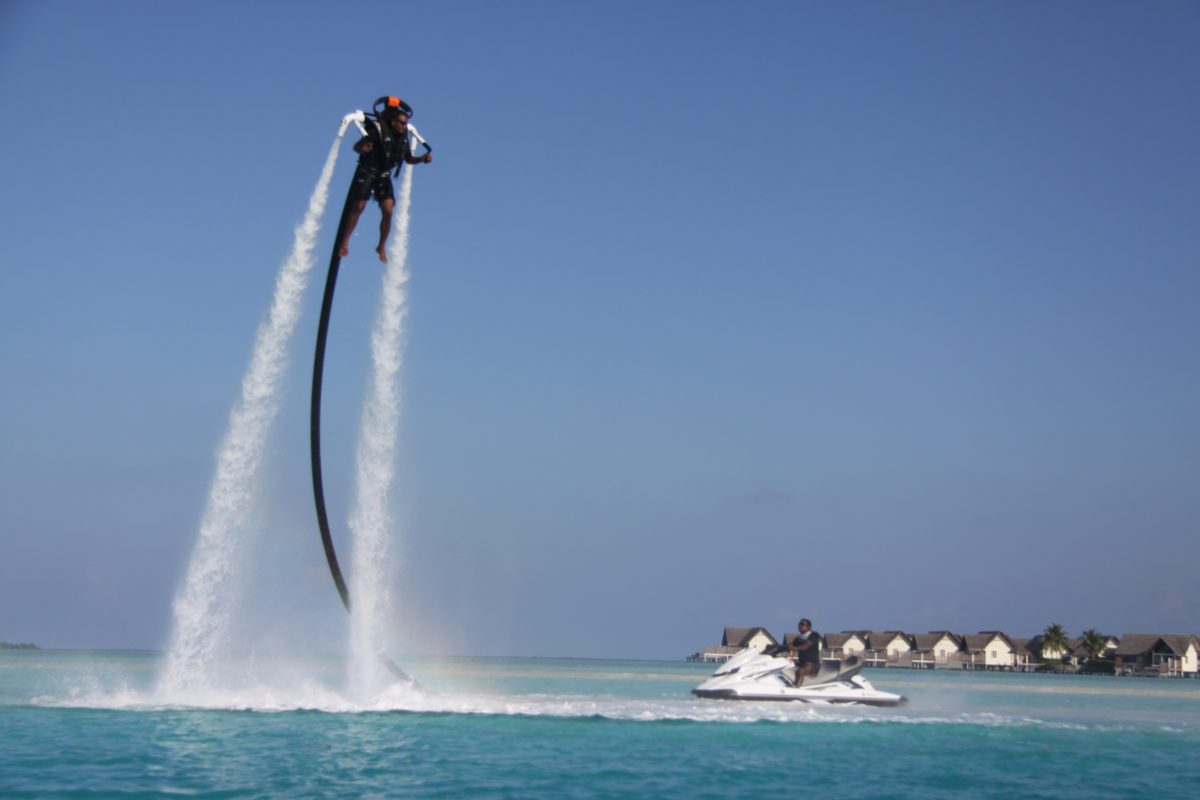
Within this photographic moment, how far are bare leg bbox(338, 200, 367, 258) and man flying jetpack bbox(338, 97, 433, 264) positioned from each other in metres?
0.01

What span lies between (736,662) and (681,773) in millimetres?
12774

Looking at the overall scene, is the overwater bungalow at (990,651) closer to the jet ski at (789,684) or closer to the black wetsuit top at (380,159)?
the jet ski at (789,684)

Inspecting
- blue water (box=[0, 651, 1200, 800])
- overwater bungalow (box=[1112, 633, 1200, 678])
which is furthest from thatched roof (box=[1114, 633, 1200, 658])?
blue water (box=[0, 651, 1200, 800])

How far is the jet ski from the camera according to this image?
2812 cm

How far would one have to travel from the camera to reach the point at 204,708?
23.3 metres

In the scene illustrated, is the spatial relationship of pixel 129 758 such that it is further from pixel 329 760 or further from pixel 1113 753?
pixel 1113 753

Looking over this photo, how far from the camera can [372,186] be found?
54.2ft

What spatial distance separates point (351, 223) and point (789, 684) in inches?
652

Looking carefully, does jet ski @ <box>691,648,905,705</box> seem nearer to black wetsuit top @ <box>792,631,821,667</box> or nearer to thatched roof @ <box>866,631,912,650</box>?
black wetsuit top @ <box>792,631,821,667</box>

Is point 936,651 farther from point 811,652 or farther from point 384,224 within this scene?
point 384,224

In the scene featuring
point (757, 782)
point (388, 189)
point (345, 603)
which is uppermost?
point (388, 189)

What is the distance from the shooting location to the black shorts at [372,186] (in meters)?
16.3

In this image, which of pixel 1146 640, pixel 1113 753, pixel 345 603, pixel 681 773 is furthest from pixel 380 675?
pixel 1146 640

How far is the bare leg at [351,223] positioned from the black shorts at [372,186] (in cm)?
17
